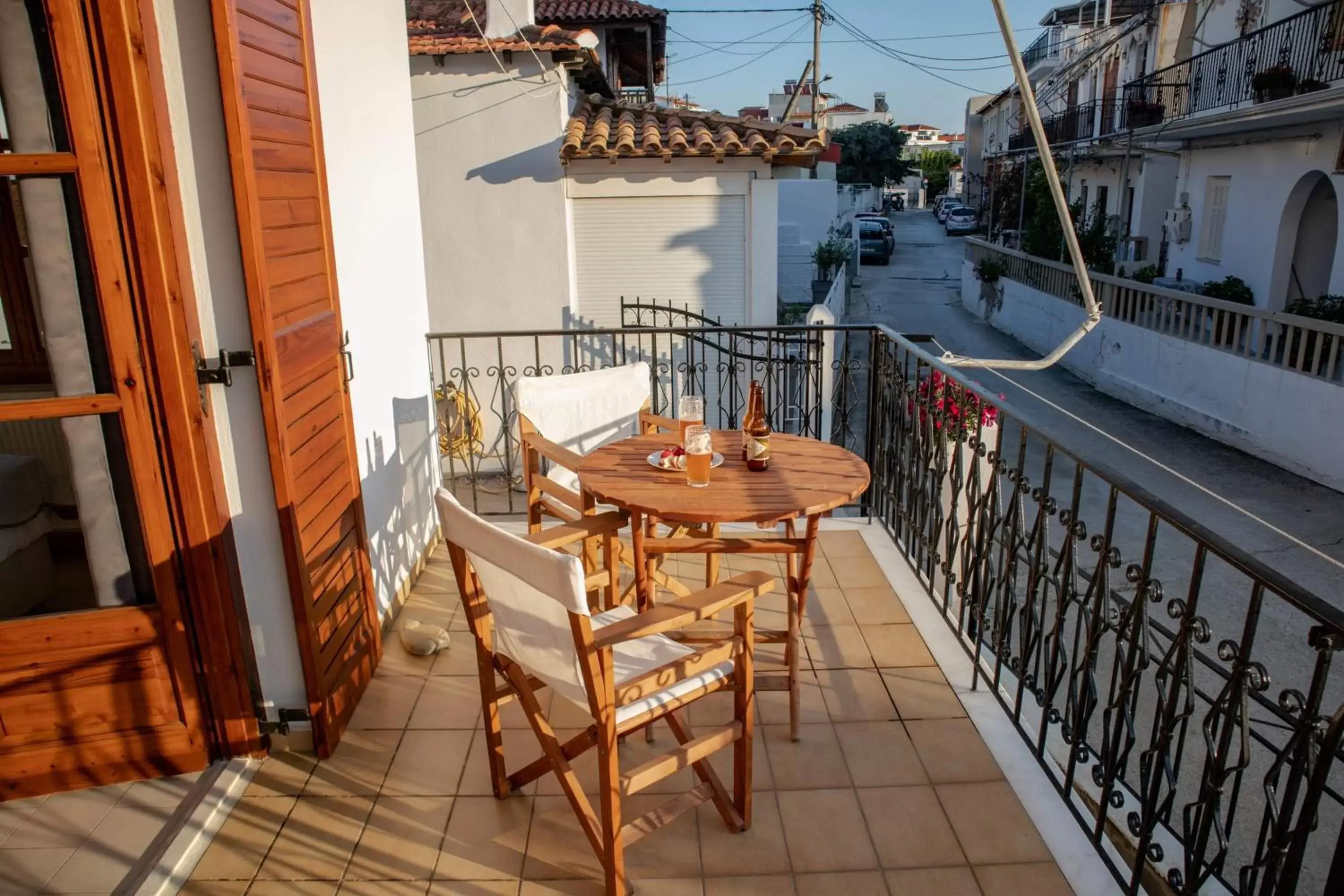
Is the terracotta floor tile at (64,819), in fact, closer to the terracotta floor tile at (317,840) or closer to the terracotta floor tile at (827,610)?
the terracotta floor tile at (317,840)

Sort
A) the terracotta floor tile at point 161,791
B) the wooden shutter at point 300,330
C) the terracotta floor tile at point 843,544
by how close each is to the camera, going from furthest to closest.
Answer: the terracotta floor tile at point 843,544
the terracotta floor tile at point 161,791
the wooden shutter at point 300,330

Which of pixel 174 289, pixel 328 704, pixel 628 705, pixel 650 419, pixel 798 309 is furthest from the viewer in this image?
pixel 798 309

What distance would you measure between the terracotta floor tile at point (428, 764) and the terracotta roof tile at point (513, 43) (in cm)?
647

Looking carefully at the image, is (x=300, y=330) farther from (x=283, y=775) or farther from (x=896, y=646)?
(x=896, y=646)

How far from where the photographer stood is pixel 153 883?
2.16 metres

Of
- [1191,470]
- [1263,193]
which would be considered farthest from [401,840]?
[1263,193]

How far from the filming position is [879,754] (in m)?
2.69

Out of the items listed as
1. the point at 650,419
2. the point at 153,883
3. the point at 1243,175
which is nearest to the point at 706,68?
the point at 1243,175

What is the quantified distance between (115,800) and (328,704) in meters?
0.58

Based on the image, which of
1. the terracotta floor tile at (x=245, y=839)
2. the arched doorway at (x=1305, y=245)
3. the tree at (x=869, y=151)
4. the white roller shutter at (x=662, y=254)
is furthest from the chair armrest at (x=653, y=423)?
the tree at (x=869, y=151)

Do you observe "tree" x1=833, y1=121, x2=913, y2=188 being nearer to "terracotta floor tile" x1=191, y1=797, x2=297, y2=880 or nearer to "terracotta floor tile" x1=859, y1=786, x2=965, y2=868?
"terracotta floor tile" x1=859, y1=786, x2=965, y2=868

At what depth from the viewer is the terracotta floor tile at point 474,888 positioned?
7.14 ft

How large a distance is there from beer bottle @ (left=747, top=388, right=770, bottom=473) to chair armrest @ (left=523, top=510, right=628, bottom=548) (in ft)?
1.56

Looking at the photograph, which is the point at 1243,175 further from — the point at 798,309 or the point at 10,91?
the point at 10,91
